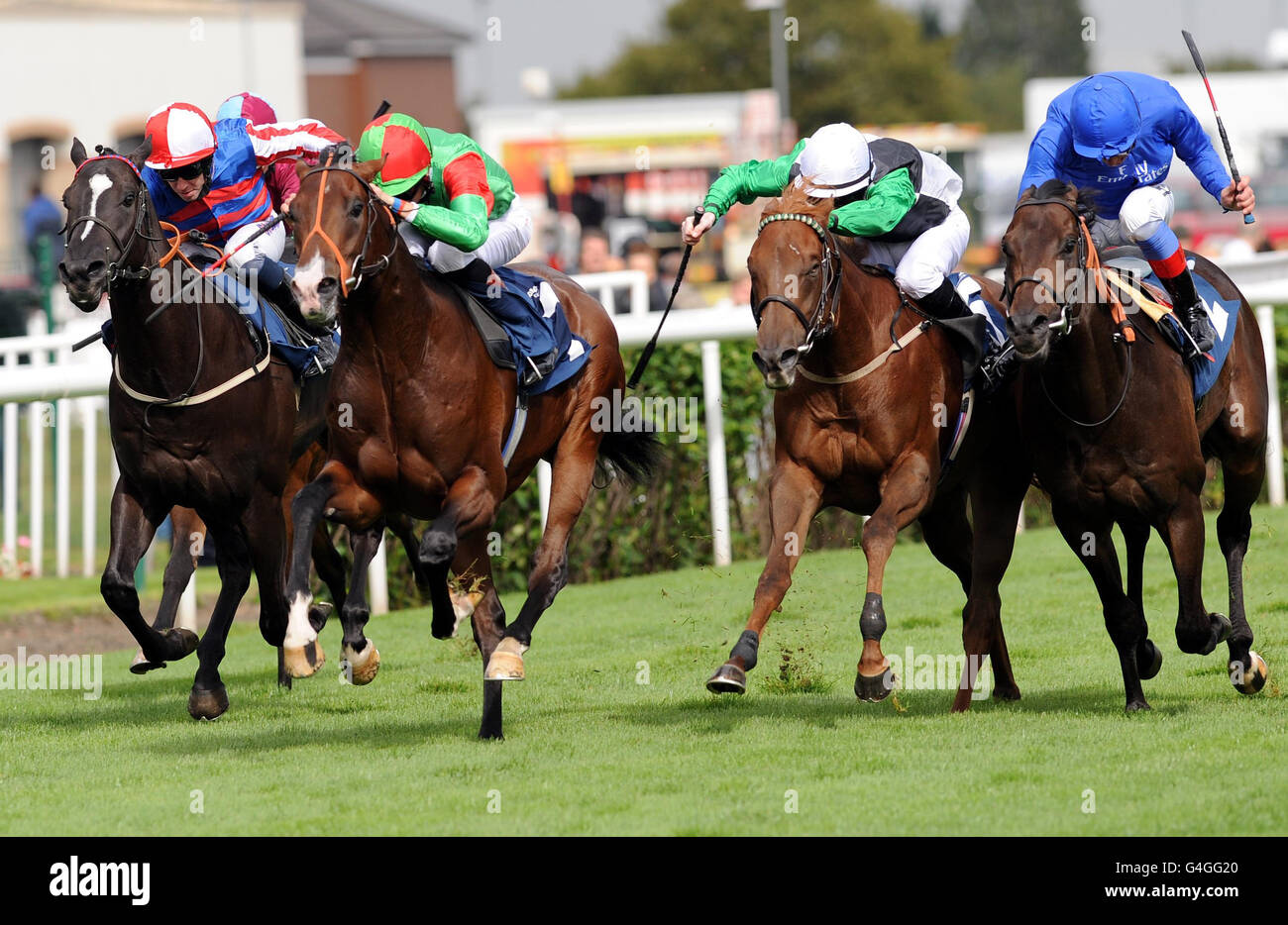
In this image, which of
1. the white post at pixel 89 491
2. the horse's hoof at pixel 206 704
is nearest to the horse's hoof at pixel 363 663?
the horse's hoof at pixel 206 704

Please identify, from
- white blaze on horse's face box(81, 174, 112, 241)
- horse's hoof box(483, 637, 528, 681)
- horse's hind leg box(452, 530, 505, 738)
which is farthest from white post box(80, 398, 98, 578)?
horse's hoof box(483, 637, 528, 681)

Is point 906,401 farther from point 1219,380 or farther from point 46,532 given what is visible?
point 46,532

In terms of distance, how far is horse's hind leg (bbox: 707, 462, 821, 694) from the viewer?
5750mm

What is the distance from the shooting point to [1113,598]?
20.3 ft

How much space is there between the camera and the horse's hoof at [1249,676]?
6.27 meters

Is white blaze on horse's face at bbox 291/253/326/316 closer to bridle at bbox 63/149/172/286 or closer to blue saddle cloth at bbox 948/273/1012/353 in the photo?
bridle at bbox 63/149/172/286

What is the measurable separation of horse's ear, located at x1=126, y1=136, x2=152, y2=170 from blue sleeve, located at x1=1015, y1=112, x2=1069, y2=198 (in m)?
3.02

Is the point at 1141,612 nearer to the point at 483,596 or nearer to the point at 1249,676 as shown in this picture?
the point at 1249,676

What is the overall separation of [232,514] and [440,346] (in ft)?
4.13

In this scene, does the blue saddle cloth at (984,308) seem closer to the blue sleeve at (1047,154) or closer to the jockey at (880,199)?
the jockey at (880,199)

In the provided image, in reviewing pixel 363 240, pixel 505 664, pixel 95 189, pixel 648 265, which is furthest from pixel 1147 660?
pixel 648 265

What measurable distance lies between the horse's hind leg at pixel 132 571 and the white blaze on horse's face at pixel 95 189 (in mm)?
1005
